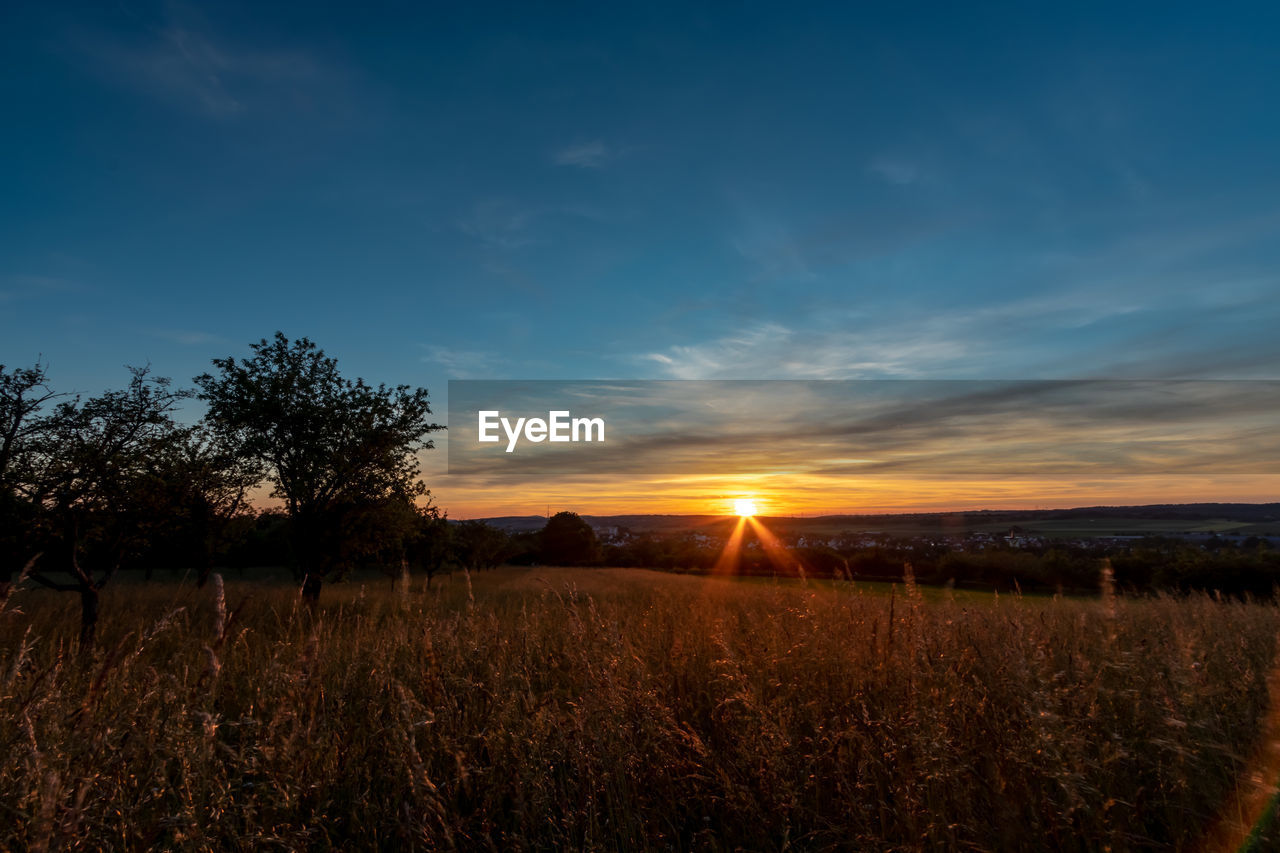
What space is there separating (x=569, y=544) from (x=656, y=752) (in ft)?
253

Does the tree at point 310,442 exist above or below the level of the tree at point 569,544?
above

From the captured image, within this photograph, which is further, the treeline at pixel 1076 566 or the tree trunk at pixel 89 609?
the treeline at pixel 1076 566

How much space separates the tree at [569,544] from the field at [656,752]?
7489 centimetres


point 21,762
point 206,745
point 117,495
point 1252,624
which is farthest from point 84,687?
point 1252,624

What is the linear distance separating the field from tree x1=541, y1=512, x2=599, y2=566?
246 feet

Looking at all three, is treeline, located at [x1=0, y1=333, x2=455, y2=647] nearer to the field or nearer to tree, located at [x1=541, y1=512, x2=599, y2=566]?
the field

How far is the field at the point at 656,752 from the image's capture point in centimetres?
233

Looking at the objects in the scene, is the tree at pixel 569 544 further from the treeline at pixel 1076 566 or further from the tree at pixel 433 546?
the tree at pixel 433 546

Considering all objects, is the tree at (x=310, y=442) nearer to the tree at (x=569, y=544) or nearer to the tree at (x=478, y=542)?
the tree at (x=478, y=542)

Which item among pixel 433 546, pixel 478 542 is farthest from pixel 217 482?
pixel 478 542

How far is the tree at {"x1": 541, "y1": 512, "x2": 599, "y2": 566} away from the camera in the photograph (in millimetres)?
78250

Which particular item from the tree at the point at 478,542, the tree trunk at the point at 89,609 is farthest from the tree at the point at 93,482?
the tree at the point at 478,542

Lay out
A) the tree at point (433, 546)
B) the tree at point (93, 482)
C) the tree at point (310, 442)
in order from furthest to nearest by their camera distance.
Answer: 1. the tree at point (433, 546)
2. the tree at point (310, 442)
3. the tree at point (93, 482)

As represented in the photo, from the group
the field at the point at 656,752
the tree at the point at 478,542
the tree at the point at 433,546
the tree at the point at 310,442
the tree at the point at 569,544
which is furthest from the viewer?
the tree at the point at 569,544
